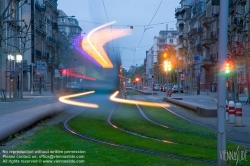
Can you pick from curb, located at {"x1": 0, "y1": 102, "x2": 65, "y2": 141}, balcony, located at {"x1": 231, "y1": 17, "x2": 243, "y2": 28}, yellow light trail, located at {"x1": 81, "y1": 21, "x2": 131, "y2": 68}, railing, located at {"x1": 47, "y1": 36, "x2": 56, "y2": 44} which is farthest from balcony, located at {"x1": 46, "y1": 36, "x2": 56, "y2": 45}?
curb, located at {"x1": 0, "y1": 102, "x2": 65, "y2": 141}

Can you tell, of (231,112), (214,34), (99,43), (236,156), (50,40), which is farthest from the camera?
(50,40)

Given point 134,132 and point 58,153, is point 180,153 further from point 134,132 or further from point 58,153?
point 134,132

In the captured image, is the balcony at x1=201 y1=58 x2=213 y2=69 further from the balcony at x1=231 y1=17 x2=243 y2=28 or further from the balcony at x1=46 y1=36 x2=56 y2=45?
the balcony at x1=46 y1=36 x2=56 y2=45

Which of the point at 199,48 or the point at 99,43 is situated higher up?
the point at 199,48

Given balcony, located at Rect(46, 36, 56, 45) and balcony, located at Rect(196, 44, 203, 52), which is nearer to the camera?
balcony, located at Rect(46, 36, 56, 45)

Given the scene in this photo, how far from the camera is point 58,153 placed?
30.5 ft

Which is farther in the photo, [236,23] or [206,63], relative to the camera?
[206,63]

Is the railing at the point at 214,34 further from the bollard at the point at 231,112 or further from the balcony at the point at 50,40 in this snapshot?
the bollard at the point at 231,112

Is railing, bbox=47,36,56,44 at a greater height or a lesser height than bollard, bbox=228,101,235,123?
greater

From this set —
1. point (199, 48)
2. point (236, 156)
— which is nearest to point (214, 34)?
point (199, 48)

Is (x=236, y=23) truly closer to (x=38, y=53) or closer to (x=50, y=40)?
(x=38, y=53)

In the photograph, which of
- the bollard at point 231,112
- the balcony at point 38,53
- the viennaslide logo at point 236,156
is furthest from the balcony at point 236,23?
the balcony at point 38,53

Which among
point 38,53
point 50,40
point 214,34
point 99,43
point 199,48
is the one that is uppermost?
point 50,40

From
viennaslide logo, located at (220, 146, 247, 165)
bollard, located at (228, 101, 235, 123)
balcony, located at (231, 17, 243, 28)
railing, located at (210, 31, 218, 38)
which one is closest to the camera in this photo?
viennaslide logo, located at (220, 146, 247, 165)
